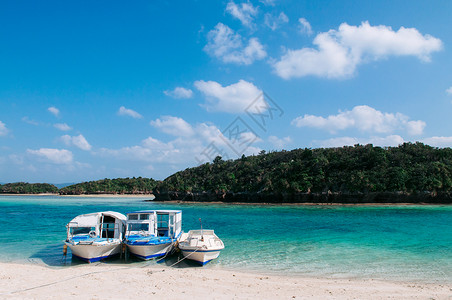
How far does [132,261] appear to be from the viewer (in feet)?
56.6

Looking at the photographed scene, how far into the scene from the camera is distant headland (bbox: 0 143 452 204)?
66.3m

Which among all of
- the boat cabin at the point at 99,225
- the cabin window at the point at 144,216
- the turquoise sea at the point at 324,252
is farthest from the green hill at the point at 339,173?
the boat cabin at the point at 99,225

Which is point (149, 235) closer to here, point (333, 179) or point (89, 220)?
point (89, 220)

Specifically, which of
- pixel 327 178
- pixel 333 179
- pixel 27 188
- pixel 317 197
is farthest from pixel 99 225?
pixel 27 188

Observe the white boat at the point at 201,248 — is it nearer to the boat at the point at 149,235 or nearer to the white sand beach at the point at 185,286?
the white sand beach at the point at 185,286

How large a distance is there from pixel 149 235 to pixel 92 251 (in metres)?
3.26

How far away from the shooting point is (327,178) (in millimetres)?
75438

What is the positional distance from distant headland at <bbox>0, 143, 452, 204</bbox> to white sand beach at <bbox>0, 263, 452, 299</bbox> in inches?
2417

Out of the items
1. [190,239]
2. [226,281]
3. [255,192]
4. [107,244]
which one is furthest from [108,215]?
[255,192]

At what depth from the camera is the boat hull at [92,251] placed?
1631 centimetres

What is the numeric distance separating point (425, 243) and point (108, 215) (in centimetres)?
2298

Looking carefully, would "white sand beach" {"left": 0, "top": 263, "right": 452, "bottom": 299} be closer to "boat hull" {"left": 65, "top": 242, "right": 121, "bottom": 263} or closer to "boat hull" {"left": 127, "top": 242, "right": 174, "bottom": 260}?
"boat hull" {"left": 65, "top": 242, "right": 121, "bottom": 263}

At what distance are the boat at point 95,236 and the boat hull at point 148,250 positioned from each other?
123 cm

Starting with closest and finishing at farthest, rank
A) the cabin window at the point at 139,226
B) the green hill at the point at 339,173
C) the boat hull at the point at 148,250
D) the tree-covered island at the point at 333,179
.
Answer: the boat hull at the point at 148,250 → the cabin window at the point at 139,226 → the tree-covered island at the point at 333,179 → the green hill at the point at 339,173
